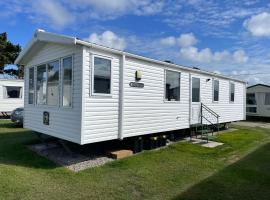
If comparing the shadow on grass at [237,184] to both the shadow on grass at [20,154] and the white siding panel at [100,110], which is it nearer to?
the white siding panel at [100,110]

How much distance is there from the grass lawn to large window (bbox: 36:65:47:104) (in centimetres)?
170

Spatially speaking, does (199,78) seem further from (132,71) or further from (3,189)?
(3,189)

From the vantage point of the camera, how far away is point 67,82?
7.67 metres

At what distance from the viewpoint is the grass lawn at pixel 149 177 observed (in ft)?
17.3

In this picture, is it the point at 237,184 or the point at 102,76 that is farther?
the point at 102,76

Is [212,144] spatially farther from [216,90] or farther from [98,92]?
[98,92]

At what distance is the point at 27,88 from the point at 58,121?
286 centimetres

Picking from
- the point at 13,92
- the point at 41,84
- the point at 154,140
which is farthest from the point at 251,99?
the point at 41,84

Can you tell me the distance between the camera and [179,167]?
7.10 metres

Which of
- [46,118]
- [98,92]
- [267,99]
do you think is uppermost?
[267,99]

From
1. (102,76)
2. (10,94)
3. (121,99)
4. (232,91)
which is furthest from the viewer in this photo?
(10,94)

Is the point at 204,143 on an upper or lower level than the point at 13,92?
lower

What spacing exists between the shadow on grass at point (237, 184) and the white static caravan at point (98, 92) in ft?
9.54

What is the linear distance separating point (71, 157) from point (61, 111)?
4.45ft
